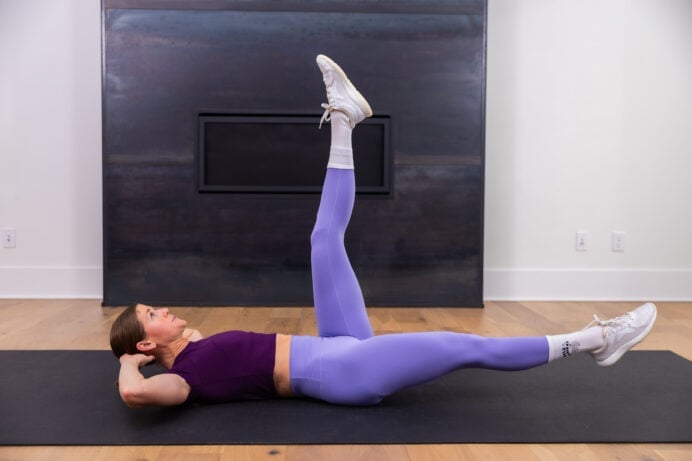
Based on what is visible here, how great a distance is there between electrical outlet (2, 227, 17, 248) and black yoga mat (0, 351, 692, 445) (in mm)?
2239

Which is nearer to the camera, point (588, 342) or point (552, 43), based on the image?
point (588, 342)

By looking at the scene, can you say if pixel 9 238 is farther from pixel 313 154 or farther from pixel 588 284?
pixel 588 284

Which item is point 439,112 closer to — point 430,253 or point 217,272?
point 430,253

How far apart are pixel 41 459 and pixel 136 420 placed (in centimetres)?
31

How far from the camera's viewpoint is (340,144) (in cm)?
228

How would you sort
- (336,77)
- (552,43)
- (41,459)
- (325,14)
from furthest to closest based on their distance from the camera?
(552,43) → (325,14) → (336,77) → (41,459)

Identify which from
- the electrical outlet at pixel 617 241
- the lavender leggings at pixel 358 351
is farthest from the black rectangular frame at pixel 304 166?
Answer: the lavender leggings at pixel 358 351

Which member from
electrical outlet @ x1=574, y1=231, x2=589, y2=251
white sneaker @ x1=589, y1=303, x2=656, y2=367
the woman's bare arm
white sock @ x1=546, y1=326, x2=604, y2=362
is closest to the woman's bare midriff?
the woman's bare arm

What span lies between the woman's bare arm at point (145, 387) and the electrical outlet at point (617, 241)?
3471 millimetres

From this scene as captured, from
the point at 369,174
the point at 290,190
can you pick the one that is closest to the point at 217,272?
the point at 290,190

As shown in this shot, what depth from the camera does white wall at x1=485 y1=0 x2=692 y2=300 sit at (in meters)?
4.56

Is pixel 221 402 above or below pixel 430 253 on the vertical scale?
below

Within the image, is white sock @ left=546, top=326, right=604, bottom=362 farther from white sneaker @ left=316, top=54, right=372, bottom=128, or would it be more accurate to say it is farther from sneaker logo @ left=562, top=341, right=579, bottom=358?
white sneaker @ left=316, top=54, right=372, bottom=128

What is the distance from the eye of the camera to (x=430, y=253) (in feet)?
13.8
